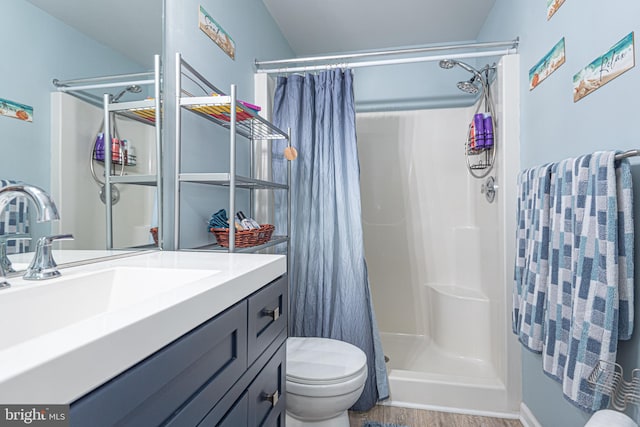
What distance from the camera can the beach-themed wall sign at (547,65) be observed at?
1.40 m

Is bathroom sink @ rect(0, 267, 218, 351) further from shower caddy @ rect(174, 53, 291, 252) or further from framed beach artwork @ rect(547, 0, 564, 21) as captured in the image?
framed beach artwork @ rect(547, 0, 564, 21)

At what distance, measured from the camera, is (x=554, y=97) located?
4.78 feet

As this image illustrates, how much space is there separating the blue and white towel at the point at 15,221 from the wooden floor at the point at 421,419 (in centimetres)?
159

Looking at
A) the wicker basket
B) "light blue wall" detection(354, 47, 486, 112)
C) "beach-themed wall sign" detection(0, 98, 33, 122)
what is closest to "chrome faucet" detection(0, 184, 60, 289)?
"beach-themed wall sign" detection(0, 98, 33, 122)

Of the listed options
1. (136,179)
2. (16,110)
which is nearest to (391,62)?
(136,179)

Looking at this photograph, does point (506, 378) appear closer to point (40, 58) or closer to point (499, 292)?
point (499, 292)

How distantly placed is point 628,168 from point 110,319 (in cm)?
127

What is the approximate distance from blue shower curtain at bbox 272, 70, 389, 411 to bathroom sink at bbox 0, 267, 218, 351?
112cm

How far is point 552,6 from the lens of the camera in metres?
1.46

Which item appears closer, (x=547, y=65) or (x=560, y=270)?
(x=560, y=270)

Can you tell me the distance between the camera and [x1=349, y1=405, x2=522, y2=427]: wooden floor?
1739 mm

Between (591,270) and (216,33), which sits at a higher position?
(216,33)

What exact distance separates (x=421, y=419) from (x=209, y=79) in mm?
1961

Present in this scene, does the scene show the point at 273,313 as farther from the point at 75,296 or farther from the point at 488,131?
the point at 488,131
